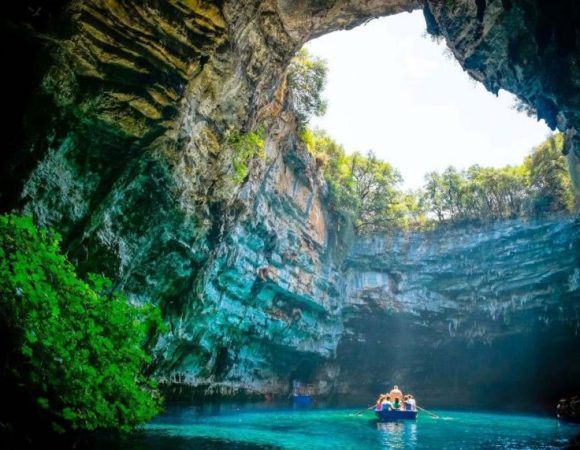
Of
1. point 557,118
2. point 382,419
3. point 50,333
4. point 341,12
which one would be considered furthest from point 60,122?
point 382,419

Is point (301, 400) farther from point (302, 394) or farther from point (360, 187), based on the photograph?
point (360, 187)

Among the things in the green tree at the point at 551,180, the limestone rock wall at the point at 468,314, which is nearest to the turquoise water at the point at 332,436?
the limestone rock wall at the point at 468,314

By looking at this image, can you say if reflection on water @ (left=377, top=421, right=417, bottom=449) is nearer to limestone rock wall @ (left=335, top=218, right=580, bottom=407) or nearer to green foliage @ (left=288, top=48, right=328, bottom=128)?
limestone rock wall @ (left=335, top=218, right=580, bottom=407)

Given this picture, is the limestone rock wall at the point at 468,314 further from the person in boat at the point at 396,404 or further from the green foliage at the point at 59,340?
the green foliage at the point at 59,340

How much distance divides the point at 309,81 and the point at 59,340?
20.3 metres

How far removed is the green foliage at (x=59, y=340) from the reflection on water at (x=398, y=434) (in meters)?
7.91

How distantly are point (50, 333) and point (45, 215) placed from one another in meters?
5.18

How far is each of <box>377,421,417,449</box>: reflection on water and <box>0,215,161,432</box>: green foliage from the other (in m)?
7.91

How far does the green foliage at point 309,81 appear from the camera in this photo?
22562mm

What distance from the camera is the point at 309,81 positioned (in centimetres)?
2291

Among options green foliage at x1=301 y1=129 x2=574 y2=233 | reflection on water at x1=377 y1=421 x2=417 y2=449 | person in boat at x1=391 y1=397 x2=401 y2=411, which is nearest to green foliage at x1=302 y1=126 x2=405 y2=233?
green foliage at x1=301 y1=129 x2=574 y2=233

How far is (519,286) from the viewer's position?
25.2m

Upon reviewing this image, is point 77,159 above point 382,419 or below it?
above

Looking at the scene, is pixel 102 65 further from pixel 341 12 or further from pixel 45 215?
pixel 341 12
